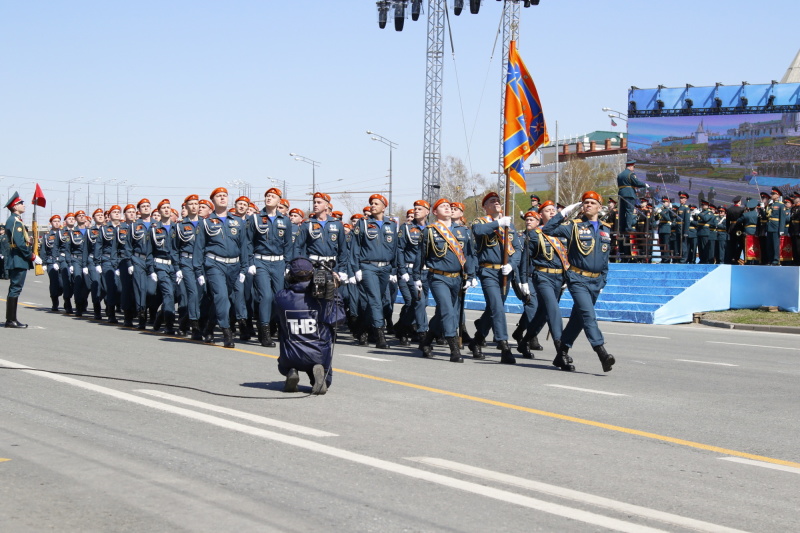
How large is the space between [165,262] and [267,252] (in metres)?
3.05

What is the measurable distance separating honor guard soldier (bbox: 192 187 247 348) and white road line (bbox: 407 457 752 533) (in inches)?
322

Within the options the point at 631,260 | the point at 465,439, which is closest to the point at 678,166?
the point at 631,260

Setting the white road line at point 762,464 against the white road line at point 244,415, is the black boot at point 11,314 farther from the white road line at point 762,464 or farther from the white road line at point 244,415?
the white road line at point 762,464

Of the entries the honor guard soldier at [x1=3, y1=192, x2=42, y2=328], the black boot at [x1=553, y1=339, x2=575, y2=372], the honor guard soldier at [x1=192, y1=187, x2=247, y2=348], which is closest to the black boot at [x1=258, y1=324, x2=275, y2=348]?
the honor guard soldier at [x1=192, y1=187, x2=247, y2=348]

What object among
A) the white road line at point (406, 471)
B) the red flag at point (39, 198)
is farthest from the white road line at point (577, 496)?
the red flag at point (39, 198)

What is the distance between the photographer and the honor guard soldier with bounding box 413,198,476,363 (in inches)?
519

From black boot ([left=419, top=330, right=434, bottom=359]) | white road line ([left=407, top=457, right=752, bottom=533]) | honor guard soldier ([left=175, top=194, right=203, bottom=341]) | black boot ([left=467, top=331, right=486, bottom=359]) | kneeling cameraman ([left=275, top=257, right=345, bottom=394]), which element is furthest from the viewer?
honor guard soldier ([left=175, top=194, right=203, bottom=341])

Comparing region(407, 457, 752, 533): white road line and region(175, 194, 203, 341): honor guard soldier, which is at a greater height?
region(175, 194, 203, 341): honor guard soldier

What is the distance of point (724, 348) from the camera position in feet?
54.5

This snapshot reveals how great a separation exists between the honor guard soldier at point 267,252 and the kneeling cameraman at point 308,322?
5.03 m

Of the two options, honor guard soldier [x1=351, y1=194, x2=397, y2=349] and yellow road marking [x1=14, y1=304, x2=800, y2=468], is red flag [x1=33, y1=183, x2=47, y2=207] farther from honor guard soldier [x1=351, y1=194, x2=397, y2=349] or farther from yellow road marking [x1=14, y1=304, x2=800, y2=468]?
yellow road marking [x1=14, y1=304, x2=800, y2=468]

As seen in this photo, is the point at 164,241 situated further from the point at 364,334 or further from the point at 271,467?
the point at 271,467

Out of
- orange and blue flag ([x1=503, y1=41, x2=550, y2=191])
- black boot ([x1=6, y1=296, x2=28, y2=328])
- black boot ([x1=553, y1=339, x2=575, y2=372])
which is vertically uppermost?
orange and blue flag ([x1=503, y1=41, x2=550, y2=191])

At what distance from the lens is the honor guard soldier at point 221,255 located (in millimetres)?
14641
